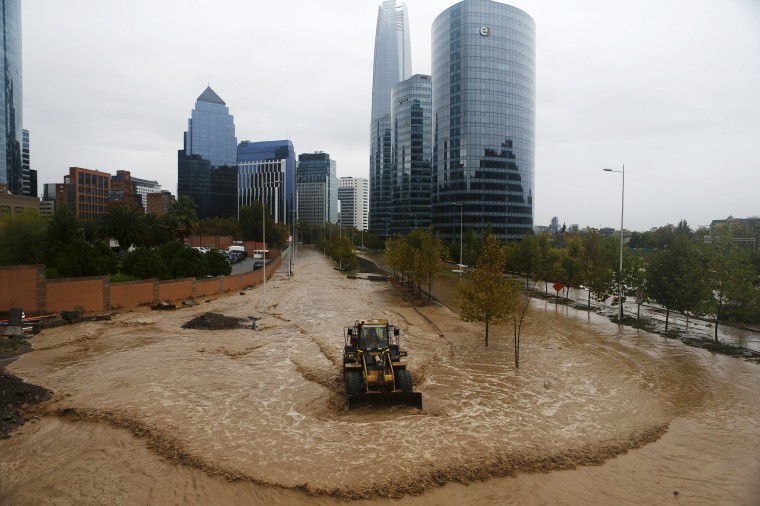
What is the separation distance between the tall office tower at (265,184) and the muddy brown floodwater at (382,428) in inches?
5981

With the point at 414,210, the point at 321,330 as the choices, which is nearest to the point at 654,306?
the point at 321,330

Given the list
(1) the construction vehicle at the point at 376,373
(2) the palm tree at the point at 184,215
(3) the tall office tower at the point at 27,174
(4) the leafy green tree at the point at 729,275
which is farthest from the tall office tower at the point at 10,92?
(4) the leafy green tree at the point at 729,275

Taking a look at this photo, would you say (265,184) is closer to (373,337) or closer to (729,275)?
(729,275)

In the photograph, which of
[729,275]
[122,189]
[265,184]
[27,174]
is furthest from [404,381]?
[27,174]

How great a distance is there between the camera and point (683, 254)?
26391 mm

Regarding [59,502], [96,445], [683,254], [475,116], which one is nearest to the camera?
[59,502]

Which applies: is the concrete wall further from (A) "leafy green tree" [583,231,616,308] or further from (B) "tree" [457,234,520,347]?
(A) "leafy green tree" [583,231,616,308]

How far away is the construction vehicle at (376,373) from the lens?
13422mm

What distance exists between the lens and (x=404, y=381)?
13.9 m

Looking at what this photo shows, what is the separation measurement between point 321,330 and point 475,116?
96081 millimetres

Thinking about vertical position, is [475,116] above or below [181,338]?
above

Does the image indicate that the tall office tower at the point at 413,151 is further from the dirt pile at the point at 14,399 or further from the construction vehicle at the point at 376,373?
the dirt pile at the point at 14,399

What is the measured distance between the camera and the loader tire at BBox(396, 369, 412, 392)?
45.3 ft

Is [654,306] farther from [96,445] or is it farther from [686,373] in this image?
[96,445]
